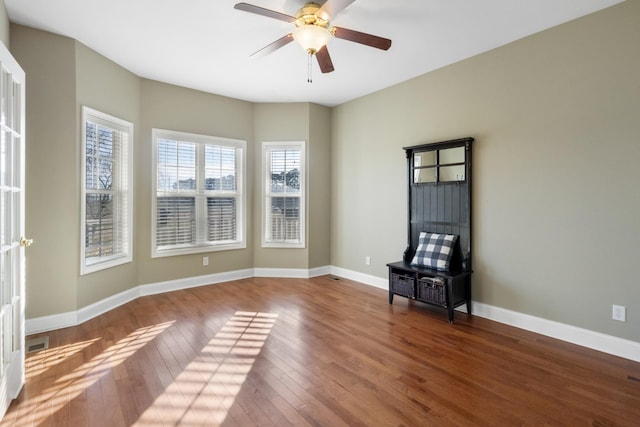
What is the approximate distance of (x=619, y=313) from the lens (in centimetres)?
261

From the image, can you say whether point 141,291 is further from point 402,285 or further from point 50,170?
point 402,285

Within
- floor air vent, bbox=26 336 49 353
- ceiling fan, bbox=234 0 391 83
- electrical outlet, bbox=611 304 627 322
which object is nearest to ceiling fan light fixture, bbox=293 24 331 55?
ceiling fan, bbox=234 0 391 83

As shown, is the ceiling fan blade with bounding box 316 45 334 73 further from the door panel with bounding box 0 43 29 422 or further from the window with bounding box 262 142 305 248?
the window with bounding box 262 142 305 248

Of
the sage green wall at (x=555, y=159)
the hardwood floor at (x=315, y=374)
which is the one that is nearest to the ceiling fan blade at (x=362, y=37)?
the sage green wall at (x=555, y=159)

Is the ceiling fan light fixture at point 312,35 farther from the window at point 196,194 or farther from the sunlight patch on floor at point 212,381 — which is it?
the window at point 196,194

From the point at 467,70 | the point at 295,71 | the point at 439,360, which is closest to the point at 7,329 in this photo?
the point at 439,360

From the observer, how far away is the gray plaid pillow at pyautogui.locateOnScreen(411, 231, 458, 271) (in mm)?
3537

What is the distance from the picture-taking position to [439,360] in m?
2.54

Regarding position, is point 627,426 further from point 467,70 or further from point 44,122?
point 44,122

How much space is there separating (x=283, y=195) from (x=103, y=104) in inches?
106

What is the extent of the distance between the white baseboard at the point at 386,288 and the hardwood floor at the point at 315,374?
88 millimetres

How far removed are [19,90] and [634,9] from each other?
15.3 feet

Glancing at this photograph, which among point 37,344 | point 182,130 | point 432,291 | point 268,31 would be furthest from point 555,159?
point 37,344

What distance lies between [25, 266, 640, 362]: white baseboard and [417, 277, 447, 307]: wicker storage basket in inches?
19.5
